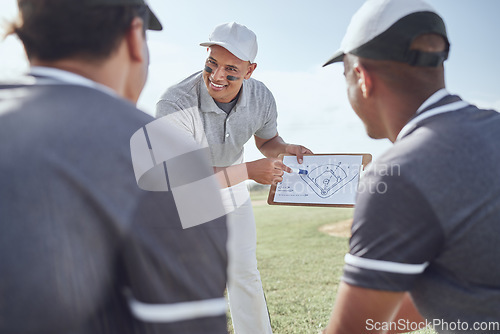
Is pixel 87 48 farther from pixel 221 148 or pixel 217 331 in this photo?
pixel 221 148

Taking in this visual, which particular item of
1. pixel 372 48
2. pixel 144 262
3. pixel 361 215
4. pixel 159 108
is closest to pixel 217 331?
pixel 144 262

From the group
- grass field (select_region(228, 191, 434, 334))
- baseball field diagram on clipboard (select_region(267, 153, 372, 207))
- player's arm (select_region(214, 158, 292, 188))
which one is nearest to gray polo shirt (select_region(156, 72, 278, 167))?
player's arm (select_region(214, 158, 292, 188))

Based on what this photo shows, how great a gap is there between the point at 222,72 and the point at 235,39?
28 centimetres

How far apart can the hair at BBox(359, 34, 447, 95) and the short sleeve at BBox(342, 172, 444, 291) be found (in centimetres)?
41

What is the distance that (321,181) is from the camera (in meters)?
3.44

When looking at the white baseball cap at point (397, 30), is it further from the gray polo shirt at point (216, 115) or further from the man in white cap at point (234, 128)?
the gray polo shirt at point (216, 115)

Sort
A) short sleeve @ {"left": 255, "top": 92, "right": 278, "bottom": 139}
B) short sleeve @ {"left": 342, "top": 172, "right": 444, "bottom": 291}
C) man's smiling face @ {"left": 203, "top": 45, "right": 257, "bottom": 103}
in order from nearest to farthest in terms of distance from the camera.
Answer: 1. short sleeve @ {"left": 342, "top": 172, "right": 444, "bottom": 291}
2. man's smiling face @ {"left": 203, "top": 45, "right": 257, "bottom": 103}
3. short sleeve @ {"left": 255, "top": 92, "right": 278, "bottom": 139}

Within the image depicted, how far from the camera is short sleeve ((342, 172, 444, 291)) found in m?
1.39

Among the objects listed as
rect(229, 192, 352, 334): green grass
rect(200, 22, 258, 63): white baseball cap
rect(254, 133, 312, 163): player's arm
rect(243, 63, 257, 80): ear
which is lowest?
rect(229, 192, 352, 334): green grass

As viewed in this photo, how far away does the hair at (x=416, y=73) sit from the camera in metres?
1.64

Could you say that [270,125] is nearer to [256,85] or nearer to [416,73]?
[256,85]

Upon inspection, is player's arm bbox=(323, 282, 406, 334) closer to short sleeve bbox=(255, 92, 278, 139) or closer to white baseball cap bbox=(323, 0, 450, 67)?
white baseball cap bbox=(323, 0, 450, 67)

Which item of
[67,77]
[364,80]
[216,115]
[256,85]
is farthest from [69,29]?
[256,85]

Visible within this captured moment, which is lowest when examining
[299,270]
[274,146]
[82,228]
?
[299,270]
